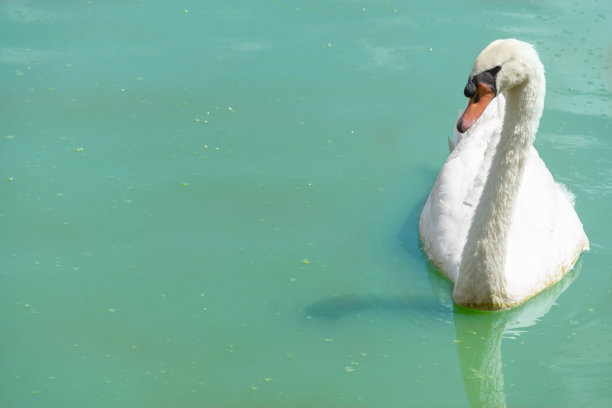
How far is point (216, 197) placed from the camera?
7812 mm

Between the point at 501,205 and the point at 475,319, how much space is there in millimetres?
825

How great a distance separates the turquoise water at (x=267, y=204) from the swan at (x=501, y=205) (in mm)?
204

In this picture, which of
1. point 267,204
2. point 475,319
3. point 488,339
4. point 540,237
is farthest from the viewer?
point 267,204

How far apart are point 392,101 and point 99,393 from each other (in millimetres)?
4515

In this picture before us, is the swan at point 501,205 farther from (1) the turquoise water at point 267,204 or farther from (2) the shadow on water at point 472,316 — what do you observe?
(1) the turquoise water at point 267,204

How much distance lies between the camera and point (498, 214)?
20.7 feet

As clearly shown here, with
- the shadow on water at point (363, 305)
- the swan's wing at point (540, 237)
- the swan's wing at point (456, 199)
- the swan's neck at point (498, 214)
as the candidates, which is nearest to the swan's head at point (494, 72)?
the swan's neck at point (498, 214)

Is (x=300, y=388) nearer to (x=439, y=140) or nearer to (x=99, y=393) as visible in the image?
(x=99, y=393)

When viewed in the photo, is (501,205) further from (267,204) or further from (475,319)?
(267,204)

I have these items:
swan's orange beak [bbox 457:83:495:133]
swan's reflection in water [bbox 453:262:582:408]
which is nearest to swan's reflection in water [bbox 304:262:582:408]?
swan's reflection in water [bbox 453:262:582:408]

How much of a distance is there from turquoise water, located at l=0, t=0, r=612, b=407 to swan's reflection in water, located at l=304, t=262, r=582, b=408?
0.01m

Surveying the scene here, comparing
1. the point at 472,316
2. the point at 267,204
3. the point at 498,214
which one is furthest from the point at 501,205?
the point at 267,204

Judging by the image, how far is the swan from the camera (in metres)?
5.82

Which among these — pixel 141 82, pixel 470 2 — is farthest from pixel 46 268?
pixel 470 2
